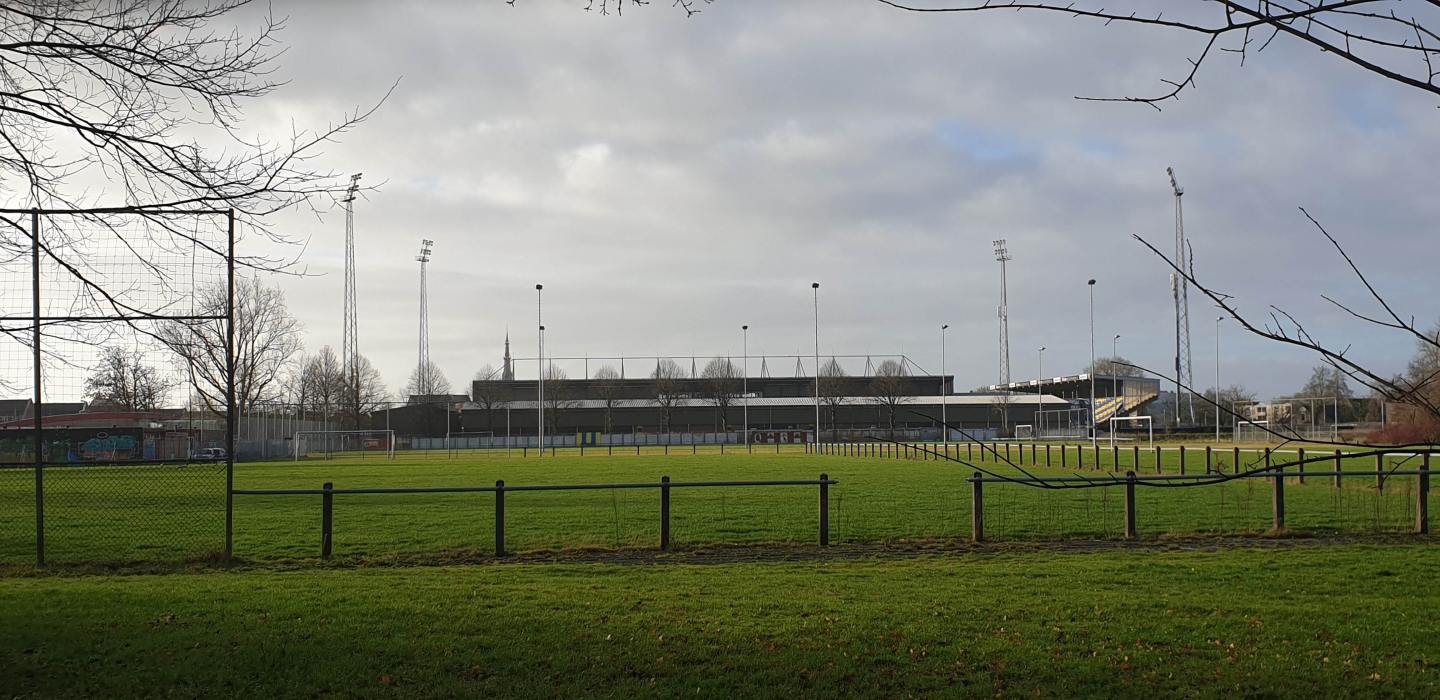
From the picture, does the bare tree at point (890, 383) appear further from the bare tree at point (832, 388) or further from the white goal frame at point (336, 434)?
the white goal frame at point (336, 434)

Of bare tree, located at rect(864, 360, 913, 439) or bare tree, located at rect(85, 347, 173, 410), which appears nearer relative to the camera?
bare tree, located at rect(85, 347, 173, 410)

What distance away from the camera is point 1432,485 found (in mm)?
21047

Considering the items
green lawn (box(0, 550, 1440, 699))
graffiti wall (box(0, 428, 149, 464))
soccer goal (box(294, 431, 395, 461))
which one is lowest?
soccer goal (box(294, 431, 395, 461))

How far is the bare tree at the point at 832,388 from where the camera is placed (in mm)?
Result: 101375

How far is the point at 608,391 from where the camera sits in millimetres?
111625

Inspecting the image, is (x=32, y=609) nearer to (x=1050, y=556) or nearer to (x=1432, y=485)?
(x=1050, y=556)

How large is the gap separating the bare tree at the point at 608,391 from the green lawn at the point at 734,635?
95.7 m

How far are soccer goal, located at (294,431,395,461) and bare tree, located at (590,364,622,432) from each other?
25165 mm

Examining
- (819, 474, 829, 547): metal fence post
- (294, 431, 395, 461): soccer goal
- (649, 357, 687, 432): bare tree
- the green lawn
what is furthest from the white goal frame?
the green lawn

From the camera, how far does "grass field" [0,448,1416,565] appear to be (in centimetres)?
1367

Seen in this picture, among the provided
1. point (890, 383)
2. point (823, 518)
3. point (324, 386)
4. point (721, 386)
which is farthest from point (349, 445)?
point (823, 518)

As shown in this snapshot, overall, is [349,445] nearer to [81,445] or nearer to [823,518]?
[81,445]

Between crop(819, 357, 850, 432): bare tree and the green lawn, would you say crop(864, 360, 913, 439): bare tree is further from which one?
the green lawn

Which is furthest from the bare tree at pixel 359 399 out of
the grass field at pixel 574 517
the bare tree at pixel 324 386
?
the grass field at pixel 574 517
